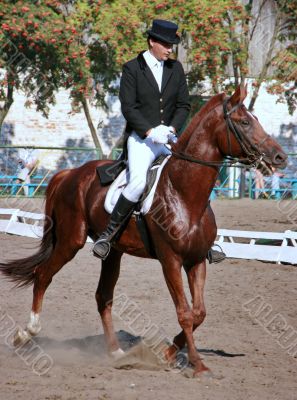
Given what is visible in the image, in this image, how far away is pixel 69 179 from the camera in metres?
8.48

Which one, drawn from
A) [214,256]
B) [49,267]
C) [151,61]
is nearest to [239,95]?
[151,61]

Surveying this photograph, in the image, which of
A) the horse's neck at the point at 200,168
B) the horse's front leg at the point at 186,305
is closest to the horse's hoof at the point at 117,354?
the horse's front leg at the point at 186,305

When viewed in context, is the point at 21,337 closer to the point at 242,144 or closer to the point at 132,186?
the point at 132,186

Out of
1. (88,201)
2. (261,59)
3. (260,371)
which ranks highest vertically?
(88,201)

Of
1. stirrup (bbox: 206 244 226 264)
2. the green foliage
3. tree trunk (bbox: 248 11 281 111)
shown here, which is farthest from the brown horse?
tree trunk (bbox: 248 11 281 111)

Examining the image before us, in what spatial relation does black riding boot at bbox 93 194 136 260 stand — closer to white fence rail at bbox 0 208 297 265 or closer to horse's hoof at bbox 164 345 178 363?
horse's hoof at bbox 164 345 178 363

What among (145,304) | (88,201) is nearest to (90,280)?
(145,304)

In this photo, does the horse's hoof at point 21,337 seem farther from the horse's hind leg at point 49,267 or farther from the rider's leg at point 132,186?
the rider's leg at point 132,186

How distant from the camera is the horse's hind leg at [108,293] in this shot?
7.79 metres

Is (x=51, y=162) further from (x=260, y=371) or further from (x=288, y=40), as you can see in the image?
(x=260, y=371)

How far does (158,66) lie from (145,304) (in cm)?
320

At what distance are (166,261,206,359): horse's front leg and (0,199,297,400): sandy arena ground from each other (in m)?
0.28

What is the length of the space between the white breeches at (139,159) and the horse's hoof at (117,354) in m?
1.39

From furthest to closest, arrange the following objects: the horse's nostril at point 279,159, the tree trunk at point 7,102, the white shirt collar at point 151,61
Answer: the tree trunk at point 7,102, the white shirt collar at point 151,61, the horse's nostril at point 279,159
